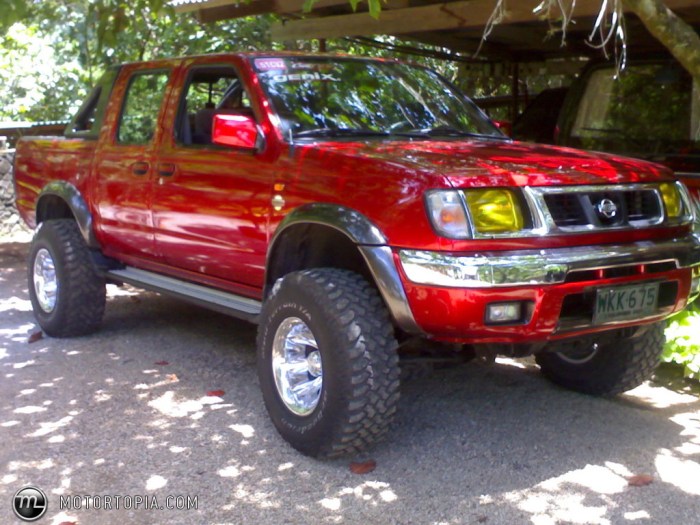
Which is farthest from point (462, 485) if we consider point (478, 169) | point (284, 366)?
point (478, 169)

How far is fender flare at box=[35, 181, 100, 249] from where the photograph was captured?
6461 mm

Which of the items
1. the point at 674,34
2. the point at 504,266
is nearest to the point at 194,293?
the point at 504,266

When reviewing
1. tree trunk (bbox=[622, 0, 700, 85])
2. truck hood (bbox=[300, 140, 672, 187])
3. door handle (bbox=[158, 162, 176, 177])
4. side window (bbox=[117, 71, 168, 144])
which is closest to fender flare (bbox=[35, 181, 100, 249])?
side window (bbox=[117, 71, 168, 144])

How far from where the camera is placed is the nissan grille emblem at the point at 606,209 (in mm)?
4262

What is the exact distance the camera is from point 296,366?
15.2 feet

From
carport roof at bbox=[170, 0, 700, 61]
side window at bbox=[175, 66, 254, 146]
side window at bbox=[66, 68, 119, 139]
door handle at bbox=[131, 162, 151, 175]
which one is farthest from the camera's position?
carport roof at bbox=[170, 0, 700, 61]

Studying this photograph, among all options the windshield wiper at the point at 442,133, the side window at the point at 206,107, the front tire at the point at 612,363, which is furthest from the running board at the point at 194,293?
the front tire at the point at 612,363

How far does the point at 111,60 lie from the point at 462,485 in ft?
27.1

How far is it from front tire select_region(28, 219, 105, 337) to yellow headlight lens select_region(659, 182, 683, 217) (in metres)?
3.83

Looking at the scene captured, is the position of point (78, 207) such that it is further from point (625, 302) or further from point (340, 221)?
point (625, 302)

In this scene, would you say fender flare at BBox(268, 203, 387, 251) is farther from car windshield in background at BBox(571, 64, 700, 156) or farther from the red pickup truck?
car windshield in background at BBox(571, 64, 700, 156)

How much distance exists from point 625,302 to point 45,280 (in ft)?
14.4

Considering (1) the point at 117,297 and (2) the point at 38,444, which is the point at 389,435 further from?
(1) the point at 117,297

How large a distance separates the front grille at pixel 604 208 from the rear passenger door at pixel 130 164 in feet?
8.73
